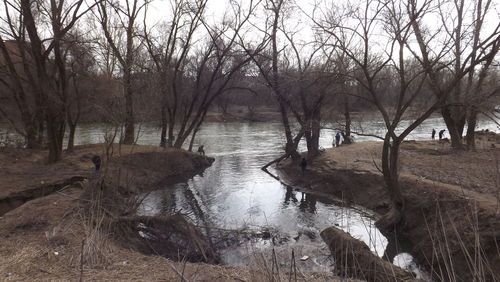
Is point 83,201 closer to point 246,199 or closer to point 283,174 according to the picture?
point 246,199

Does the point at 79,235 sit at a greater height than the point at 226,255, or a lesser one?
greater

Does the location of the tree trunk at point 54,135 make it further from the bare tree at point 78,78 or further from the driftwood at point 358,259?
the driftwood at point 358,259

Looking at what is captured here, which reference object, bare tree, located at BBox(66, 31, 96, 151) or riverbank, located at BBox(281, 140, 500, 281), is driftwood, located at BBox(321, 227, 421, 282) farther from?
bare tree, located at BBox(66, 31, 96, 151)

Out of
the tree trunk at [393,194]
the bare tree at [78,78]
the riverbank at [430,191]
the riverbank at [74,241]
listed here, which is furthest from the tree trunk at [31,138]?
the tree trunk at [393,194]

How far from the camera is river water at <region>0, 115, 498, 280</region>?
9023 millimetres

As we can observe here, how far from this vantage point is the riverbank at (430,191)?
26.2 feet

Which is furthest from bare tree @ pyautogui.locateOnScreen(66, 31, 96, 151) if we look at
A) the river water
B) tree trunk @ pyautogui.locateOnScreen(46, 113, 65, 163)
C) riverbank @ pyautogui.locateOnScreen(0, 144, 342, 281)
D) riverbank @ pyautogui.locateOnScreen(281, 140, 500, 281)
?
riverbank @ pyautogui.locateOnScreen(281, 140, 500, 281)

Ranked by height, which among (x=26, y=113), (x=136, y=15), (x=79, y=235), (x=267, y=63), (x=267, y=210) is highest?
(x=136, y=15)

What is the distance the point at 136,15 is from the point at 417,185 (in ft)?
58.7

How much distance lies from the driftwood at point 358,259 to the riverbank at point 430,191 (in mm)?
622

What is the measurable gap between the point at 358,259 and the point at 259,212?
5853mm

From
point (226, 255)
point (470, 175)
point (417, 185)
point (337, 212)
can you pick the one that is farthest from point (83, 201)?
point (470, 175)

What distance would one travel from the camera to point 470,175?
505 inches

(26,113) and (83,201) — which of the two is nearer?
(83,201)
